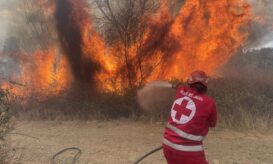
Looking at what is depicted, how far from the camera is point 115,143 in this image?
9.13 m

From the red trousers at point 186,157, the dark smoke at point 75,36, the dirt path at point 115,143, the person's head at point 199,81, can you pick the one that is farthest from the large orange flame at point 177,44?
the red trousers at point 186,157

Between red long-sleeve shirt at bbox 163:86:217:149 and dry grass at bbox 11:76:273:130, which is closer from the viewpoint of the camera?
red long-sleeve shirt at bbox 163:86:217:149

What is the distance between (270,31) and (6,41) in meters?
10.2

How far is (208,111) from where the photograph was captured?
4.74 m

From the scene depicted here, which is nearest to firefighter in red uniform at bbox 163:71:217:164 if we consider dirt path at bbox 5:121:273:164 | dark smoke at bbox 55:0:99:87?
dirt path at bbox 5:121:273:164

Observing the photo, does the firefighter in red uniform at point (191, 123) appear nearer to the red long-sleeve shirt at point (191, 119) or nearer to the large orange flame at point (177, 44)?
the red long-sleeve shirt at point (191, 119)

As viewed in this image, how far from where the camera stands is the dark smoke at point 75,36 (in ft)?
42.2

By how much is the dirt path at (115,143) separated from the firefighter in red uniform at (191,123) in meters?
2.90

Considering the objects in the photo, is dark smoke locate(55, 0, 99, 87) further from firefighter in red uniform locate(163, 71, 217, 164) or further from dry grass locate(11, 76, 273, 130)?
firefighter in red uniform locate(163, 71, 217, 164)

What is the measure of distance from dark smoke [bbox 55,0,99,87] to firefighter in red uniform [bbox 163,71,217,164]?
27.0 ft

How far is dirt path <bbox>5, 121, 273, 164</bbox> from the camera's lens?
786cm

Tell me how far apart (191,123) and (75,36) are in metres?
8.90

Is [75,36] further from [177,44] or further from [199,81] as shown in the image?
[199,81]

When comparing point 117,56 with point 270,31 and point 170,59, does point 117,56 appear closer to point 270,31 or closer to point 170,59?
point 170,59
